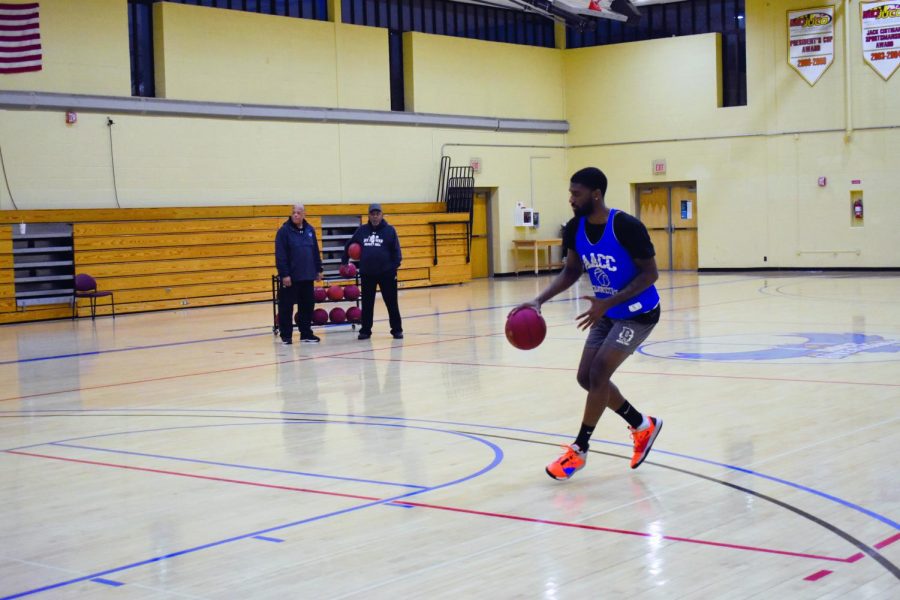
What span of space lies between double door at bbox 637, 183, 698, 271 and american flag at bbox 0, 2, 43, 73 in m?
15.6

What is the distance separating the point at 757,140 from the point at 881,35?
3.57 meters

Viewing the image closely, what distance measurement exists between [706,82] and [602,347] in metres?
22.2

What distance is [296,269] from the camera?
14398mm

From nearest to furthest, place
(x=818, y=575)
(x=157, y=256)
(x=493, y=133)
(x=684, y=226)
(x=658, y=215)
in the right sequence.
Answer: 1. (x=818, y=575)
2. (x=157, y=256)
3. (x=493, y=133)
4. (x=684, y=226)
5. (x=658, y=215)

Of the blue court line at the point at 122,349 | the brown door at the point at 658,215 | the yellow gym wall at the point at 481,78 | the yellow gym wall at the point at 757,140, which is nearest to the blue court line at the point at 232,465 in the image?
the blue court line at the point at 122,349

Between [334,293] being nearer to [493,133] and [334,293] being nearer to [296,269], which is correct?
[296,269]

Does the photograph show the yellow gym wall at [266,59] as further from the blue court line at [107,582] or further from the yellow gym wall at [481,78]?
the blue court line at [107,582]

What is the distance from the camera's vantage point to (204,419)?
28.9ft

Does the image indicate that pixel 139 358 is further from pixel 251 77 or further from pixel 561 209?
pixel 561 209

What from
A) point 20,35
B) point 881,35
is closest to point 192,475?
point 20,35

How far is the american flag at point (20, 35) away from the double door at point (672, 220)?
15.6 meters

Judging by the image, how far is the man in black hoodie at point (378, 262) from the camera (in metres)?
14.4

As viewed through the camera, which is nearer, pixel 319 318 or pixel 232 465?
pixel 232 465

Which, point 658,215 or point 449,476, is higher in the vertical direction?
point 658,215
